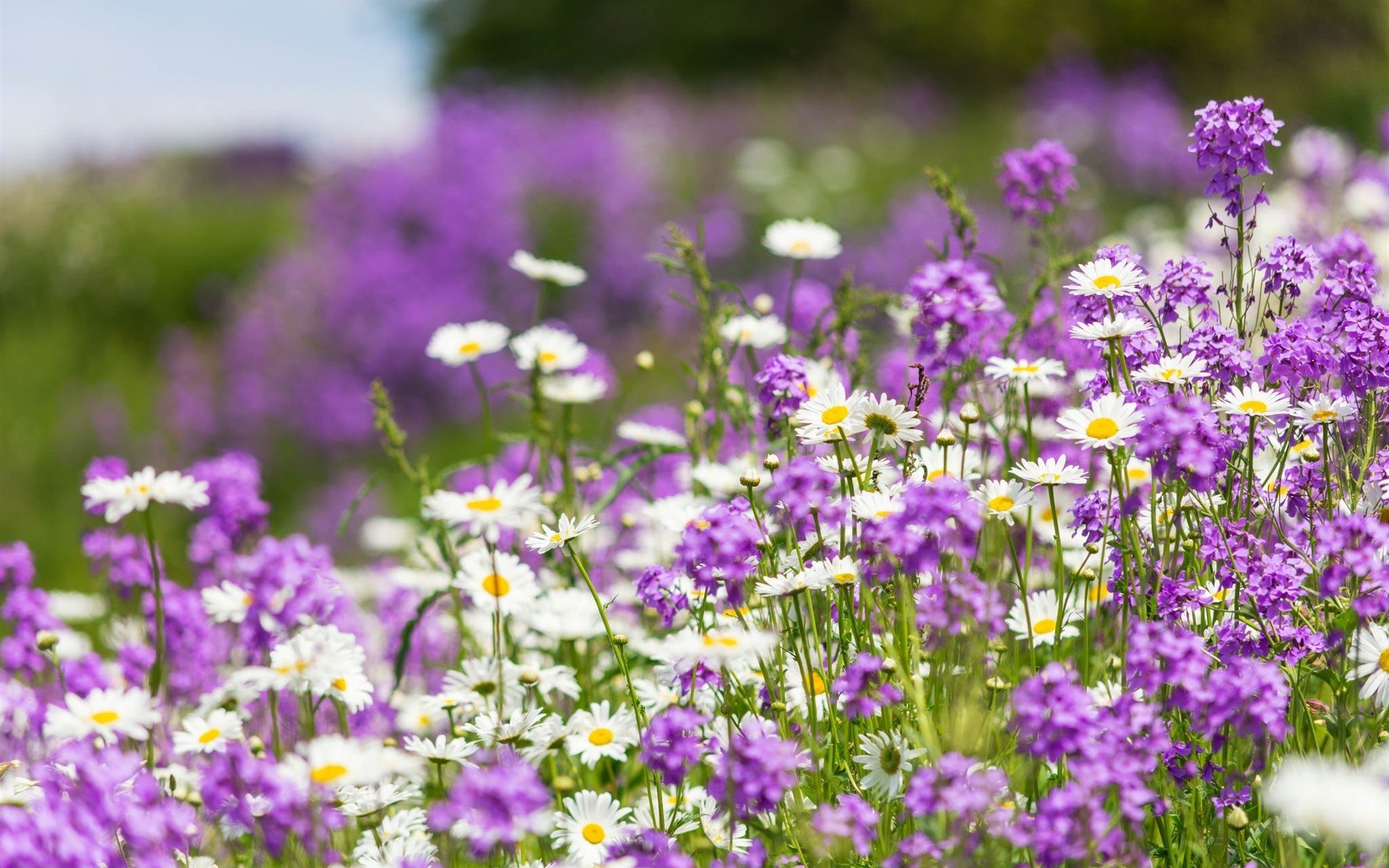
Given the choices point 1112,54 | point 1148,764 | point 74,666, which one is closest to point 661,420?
point 74,666

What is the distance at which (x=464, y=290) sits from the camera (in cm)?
902

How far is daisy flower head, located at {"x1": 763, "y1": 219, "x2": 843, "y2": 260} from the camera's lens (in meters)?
3.04

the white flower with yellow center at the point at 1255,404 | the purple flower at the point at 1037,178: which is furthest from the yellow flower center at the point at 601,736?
the purple flower at the point at 1037,178

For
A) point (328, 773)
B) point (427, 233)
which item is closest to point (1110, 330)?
point (328, 773)

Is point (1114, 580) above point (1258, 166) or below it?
below

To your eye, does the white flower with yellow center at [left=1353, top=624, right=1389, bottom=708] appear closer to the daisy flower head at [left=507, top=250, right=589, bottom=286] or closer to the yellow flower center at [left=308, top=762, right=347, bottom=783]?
the yellow flower center at [left=308, top=762, right=347, bottom=783]

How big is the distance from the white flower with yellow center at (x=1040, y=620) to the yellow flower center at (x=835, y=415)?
46cm

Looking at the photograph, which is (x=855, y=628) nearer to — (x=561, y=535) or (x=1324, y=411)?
(x=561, y=535)

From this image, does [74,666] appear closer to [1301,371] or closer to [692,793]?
[692,793]

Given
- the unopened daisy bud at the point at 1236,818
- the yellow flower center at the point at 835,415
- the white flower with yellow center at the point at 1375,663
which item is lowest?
the unopened daisy bud at the point at 1236,818

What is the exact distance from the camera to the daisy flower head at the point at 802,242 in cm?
304

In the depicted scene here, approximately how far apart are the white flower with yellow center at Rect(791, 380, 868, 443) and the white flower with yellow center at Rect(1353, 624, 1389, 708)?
0.78 meters

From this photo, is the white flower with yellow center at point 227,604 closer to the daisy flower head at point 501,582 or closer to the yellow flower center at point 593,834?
the daisy flower head at point 501,582

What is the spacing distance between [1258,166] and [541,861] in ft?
5.32
